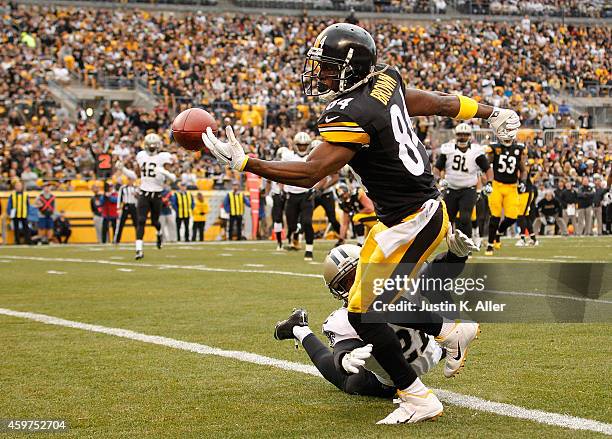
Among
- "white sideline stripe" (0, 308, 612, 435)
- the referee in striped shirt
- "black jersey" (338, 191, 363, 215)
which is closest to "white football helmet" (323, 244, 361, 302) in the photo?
"white sideline stripe" (0, 308, 612, 435)

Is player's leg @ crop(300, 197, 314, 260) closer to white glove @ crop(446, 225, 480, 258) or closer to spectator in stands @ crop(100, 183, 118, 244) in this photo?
spectator in stands @ crop(100, 183, 118, 244)

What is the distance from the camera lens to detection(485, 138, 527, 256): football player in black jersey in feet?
53.9

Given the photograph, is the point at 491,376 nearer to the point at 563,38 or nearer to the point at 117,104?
the point at 117,104

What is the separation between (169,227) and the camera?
2469 cm

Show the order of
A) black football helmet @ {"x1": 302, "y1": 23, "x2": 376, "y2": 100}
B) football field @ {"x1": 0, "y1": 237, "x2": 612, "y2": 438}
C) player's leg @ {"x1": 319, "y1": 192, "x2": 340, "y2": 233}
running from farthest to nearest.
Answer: player's leg @ {"x1": 319, "y1": 192, "x2": 340, "y2": 233} < black football helmet @ {"x1": 302, "y1": 23, "x2": 376, "y2": 100} < football field @ {"x1": 0, "y1": 237, "x2": 612, "y2": 438}

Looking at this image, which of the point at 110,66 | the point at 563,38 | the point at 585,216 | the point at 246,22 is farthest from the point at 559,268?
the point at 563,38

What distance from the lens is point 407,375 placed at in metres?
4.53

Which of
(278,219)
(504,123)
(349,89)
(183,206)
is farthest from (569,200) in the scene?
(349,89)

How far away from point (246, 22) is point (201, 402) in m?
33.7

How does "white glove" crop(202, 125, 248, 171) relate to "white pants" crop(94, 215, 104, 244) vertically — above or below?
above

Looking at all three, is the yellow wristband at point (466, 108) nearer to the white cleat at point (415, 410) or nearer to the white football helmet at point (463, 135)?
the white cleat at point (415, 410)

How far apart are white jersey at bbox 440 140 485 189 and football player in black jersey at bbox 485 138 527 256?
48.0 inches

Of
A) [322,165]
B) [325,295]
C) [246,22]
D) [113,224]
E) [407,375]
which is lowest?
[113,224]

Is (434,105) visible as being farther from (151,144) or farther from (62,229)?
(62,229)
